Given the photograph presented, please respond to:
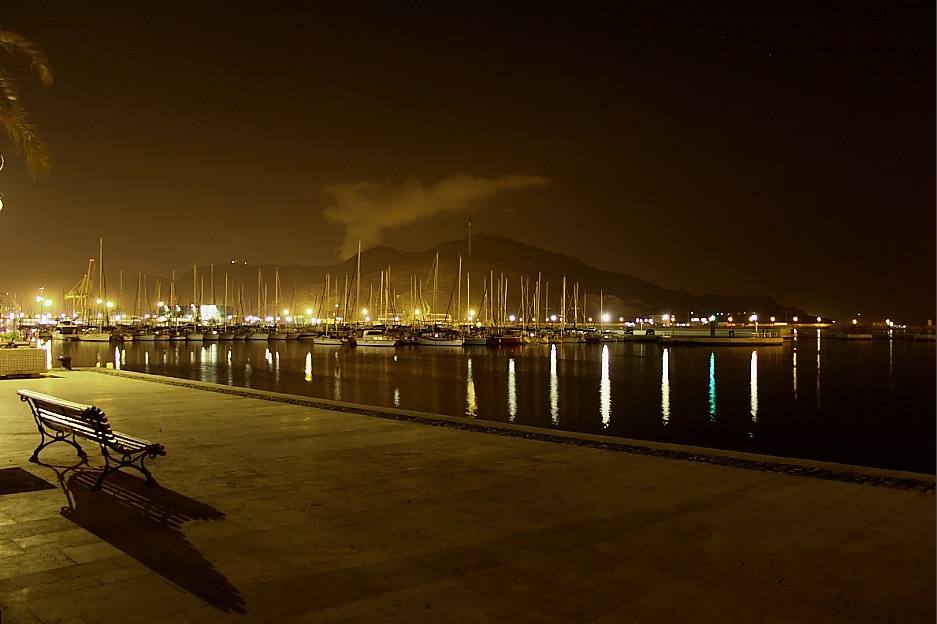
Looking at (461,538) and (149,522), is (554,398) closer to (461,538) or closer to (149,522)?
(461,538)

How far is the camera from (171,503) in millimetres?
6613

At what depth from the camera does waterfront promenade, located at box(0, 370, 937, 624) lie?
4.37m

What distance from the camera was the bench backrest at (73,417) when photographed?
24.0 feet

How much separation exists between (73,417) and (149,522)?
2.41m

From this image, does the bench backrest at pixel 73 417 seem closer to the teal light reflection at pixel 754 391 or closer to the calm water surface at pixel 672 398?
the calm water surface at pixel 672 398

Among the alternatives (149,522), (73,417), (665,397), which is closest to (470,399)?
(665,397)

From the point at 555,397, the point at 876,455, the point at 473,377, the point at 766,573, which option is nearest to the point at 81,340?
the point at 473,377

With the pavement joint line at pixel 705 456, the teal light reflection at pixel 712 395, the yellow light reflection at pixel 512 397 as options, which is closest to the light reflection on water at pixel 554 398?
the yellow light reflection at pixel 512 397

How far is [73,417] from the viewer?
25.2 feet

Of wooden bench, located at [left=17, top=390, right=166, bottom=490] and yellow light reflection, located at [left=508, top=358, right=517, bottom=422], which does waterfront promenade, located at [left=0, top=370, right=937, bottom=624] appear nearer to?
wooden bench, located at [left=17, top=390, right=166, bottom=490]

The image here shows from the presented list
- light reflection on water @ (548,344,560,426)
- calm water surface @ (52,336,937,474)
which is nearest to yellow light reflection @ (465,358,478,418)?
calm water surface @ (52,336,937,474)

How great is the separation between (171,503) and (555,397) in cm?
2323

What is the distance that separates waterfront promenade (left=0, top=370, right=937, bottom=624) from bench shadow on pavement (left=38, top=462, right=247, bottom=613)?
2cm

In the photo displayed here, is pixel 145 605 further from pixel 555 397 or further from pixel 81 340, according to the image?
pixel 81 340
